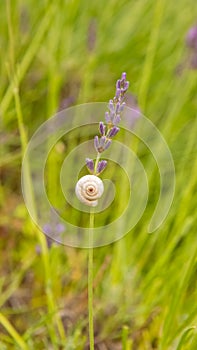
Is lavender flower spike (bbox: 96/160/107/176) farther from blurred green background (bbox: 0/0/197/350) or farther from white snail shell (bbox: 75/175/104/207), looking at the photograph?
blurred green background (bbox: 0/0/197/350)

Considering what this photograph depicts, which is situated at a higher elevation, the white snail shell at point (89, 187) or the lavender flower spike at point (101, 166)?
the lavender flower spike at point (101, 166)

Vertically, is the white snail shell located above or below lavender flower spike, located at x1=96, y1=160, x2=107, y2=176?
below

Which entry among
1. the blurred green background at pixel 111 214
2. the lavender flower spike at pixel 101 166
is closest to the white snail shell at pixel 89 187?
the lavender flower spike at pixel 101 166

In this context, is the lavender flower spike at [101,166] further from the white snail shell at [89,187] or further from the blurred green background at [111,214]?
the blurred green background at [111,214]

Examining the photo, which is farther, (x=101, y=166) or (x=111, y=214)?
(x=111, y=214)

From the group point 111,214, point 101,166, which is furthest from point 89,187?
point 111,214

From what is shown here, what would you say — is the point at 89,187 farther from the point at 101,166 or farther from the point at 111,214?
the point at 111,214

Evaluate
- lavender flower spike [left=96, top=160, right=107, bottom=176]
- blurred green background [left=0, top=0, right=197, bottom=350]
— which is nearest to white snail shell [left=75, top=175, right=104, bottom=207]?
lavender flower spike [left=96, top=160, right=107, bottom=176]

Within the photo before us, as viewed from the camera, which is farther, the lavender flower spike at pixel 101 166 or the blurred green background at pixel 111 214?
the blurred green background at pixel 111 214

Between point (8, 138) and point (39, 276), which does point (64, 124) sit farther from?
point (39, 276)
